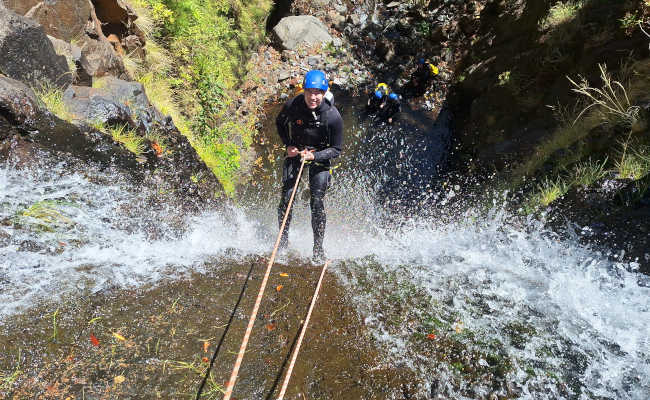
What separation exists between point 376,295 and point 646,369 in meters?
2.44

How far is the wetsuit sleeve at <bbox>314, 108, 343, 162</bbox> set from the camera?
14.7 feet

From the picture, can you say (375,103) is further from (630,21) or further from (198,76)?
(630,21)

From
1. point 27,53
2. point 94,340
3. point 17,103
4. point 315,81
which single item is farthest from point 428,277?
point 27,53

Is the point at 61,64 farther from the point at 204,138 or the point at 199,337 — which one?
the point at 199,337

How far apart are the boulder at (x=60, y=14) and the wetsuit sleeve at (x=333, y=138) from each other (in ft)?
13.0

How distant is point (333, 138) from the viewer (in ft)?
15.1

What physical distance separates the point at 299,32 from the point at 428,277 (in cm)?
1047

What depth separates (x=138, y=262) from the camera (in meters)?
3.62

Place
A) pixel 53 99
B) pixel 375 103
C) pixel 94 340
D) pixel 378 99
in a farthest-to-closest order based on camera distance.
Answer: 1. pixel 375 103
2. pixel 378 99
3. pixel 53 99
4. pixel 94 340

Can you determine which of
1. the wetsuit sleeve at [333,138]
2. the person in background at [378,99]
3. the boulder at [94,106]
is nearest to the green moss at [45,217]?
the boulder at [94,106]

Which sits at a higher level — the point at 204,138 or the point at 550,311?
the point at 204,138

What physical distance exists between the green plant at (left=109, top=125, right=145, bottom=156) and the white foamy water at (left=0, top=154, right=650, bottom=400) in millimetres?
654

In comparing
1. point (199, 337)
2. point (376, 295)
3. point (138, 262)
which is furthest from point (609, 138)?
point (138, 262)

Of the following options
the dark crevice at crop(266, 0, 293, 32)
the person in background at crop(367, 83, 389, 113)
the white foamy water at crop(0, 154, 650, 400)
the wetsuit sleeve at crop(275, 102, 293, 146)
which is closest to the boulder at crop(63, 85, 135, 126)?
the white foamy water at crop(0, 154, 650, 400)
